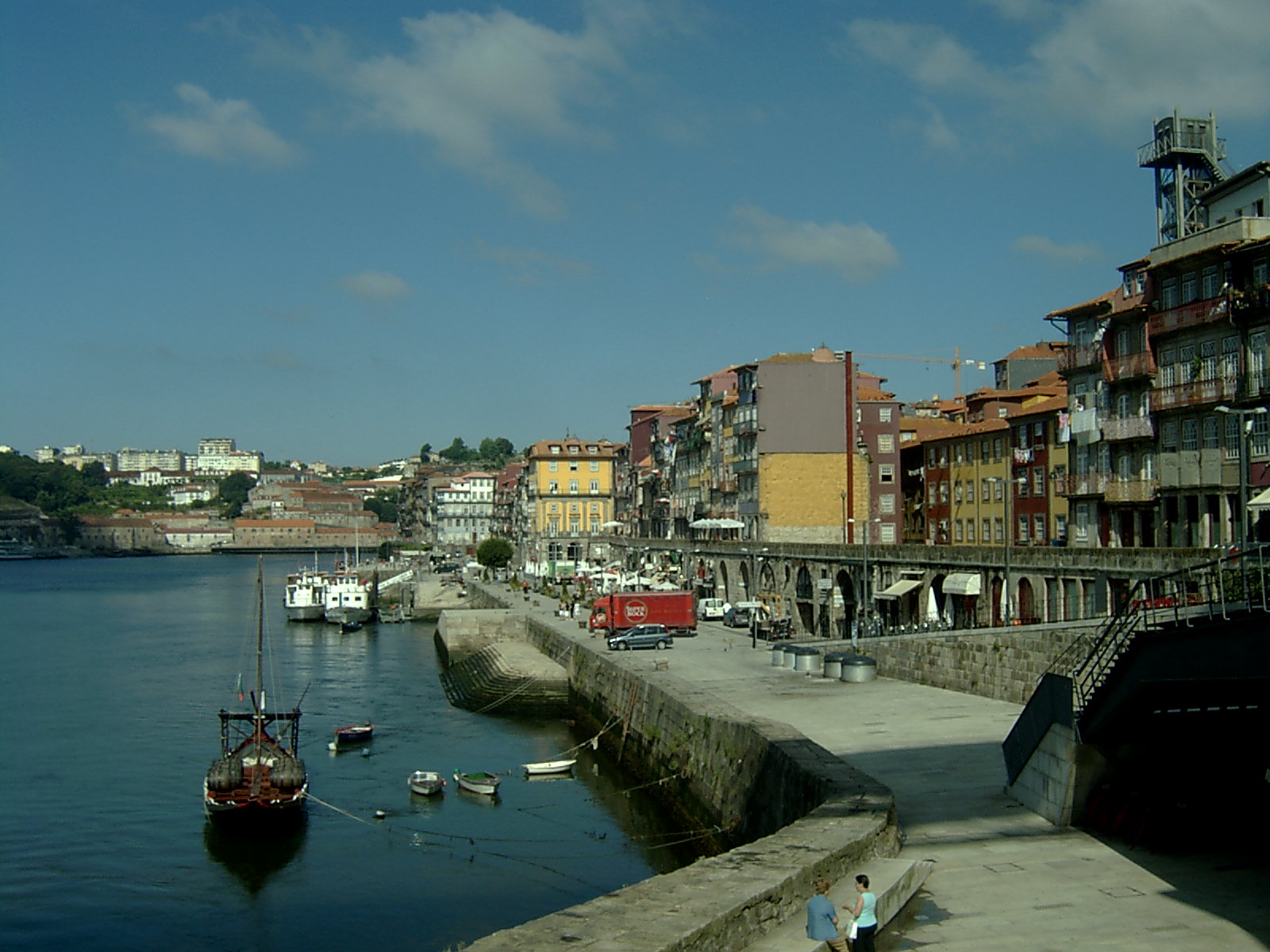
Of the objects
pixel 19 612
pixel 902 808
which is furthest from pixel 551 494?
pixel 902 808

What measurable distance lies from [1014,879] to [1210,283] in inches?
1333

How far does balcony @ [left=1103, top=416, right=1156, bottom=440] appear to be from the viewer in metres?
48.1

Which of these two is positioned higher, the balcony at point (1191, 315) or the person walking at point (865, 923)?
the balcony at point (1191, 315)

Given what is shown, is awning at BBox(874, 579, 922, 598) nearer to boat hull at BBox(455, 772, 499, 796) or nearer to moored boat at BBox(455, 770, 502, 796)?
moored boat at BBox(455, 770, 502, 796)

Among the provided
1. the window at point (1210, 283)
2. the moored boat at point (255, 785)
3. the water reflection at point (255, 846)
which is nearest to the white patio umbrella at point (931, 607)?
the window at point (1210, 283)

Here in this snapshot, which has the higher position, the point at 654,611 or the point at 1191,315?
the point at 1191,315

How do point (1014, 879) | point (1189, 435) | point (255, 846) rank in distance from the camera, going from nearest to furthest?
point (1014, 879) → point (255, 846) → point (1189, 435)

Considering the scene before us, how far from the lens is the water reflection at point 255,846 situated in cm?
3134

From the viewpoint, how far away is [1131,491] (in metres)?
49.6

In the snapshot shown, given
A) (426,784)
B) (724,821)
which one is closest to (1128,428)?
(724,821)

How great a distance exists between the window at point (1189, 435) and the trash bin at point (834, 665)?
15.8 metres

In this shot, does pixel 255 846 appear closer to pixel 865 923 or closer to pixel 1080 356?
pixel 865 923

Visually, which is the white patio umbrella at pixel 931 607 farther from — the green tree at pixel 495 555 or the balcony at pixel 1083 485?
the green tree at pixel 495 555

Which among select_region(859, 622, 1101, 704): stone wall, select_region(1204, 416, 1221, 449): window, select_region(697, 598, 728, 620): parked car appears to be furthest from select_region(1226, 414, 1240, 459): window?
select_region(697, 598, 728, 620): parked car
